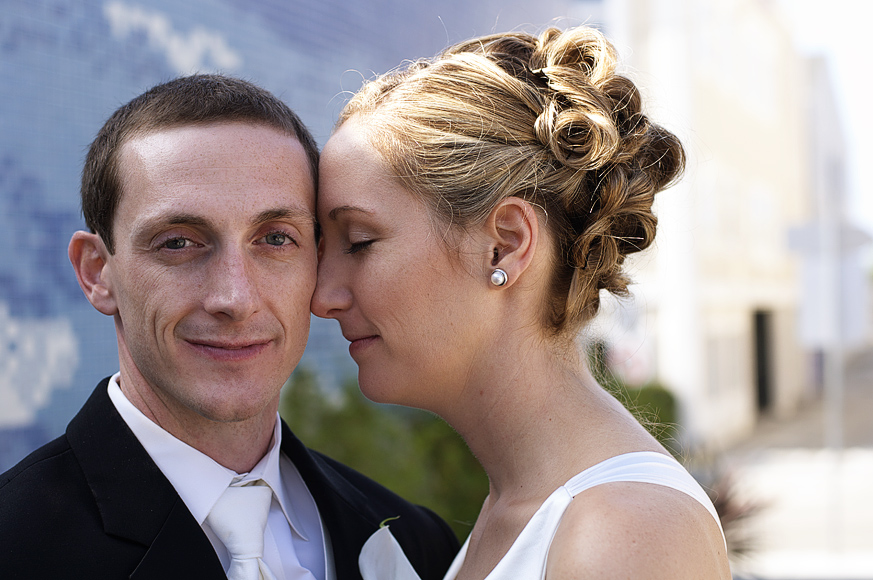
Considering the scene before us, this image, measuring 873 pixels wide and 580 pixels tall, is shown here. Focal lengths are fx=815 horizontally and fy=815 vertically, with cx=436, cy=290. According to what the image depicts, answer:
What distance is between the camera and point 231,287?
6.39ft

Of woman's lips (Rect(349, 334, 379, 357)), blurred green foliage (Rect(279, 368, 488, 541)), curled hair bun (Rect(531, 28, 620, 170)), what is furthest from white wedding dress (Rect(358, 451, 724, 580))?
blurred green foliage (Rect(279, 368, 488, 541))

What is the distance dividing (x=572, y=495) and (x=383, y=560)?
0.69 meters

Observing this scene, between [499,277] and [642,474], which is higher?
[499,277]

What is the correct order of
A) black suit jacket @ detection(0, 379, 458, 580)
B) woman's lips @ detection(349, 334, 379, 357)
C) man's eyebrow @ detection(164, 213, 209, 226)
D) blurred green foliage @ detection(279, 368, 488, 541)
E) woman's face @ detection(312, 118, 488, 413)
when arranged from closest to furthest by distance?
black suit jacket @ detection(0, 379, 458, 580) < man's eyebrow @ detection(164, 213, 209, 226) < woman's face @ detection(312, 118, 488, 413) < woman's lips @ detection(349, 334, 379, 357) < blurred green foliage @ detection(279, 368, 488, 541)

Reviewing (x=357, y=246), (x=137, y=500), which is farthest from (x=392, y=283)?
(x=137, y=500)

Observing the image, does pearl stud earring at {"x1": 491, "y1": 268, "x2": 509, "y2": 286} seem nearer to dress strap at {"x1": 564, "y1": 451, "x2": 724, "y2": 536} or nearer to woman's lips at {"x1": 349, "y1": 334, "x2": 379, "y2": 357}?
woman's lips at {"x1": 349, "y1": 334, "x2": 379, "y2": 357}

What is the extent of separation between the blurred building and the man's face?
9222 mm

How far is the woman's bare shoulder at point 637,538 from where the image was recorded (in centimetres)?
154

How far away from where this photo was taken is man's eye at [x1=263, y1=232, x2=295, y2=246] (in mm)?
2088

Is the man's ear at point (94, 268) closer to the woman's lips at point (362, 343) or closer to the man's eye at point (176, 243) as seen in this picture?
the man's eye at point (176, 243)

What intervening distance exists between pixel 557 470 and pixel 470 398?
32cm

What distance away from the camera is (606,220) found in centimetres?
207

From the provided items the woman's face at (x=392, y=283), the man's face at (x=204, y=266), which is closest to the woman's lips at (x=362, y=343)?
the woman's face at (x=392, y=283)

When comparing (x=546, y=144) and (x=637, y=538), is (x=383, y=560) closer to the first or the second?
(x=637, y=538)
